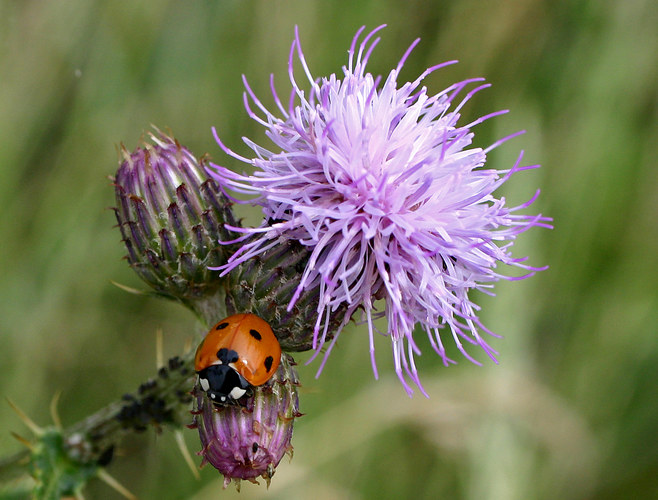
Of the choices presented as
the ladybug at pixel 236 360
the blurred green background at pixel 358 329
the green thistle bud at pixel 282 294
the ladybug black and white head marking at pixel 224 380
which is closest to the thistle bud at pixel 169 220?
the green thistle bud at pixel 282 294

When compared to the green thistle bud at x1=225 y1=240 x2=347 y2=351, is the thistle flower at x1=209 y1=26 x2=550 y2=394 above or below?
above

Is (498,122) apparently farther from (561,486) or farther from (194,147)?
(561,486)

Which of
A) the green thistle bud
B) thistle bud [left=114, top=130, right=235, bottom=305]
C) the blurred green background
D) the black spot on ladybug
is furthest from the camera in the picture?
the blurred green background

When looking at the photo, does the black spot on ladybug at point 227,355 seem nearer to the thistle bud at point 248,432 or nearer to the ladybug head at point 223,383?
the ladybug head at point 223,383

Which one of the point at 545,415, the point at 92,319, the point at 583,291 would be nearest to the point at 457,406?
the point at 545,415

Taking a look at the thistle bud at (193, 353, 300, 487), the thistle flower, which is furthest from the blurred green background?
the thistle flower

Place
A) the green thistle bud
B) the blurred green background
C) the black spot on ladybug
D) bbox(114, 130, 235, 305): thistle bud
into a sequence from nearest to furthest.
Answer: the black spot on ladybug → the green thistle bud → bbox(114, 130, 235, 305): thistle bud → the blurred green background

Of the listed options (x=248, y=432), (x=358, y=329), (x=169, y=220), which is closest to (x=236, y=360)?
(x=248, y=432)

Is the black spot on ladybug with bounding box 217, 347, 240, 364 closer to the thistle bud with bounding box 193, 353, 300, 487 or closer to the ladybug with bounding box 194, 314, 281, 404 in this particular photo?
the ladybug with bounding box 194, 314, 281, 404
